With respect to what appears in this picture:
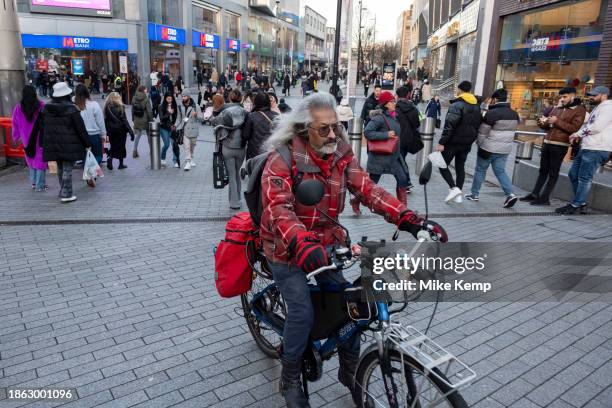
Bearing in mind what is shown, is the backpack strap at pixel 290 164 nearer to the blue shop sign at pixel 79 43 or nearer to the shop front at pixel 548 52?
the shop front at pixel 548 52

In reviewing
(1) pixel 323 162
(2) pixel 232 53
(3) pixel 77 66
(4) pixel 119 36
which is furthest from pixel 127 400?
(2) pixel 232 53

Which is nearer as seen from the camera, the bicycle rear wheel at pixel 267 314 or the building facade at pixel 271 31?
the bicycle rear wheel at pixel 267 314

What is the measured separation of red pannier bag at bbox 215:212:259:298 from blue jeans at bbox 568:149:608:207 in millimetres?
6333

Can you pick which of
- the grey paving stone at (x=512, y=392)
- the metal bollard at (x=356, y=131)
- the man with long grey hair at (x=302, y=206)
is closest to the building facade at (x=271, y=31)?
→ the metal bollard at (x=356, y=131)

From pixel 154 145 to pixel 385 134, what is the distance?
234 inches

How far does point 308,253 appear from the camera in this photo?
2.36m

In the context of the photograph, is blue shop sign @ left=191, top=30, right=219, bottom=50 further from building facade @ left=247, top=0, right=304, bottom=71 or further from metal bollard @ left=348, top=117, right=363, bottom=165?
metal bollard @ left=348, top=117, right=363, bottom=165

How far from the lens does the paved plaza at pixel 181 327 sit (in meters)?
3.39

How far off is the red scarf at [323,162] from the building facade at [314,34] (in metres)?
102

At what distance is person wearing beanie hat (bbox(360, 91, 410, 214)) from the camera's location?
289 inches

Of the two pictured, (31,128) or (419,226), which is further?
(31,128)

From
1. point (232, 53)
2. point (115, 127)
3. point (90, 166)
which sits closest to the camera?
point (90, 166)

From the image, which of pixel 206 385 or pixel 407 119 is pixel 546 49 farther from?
pixel 206 385

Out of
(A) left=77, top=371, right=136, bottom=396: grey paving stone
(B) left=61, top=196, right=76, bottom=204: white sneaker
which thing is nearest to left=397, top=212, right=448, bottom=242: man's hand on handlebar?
(A) left=77, top=371, right=136, bottom=396: grey paving stone
